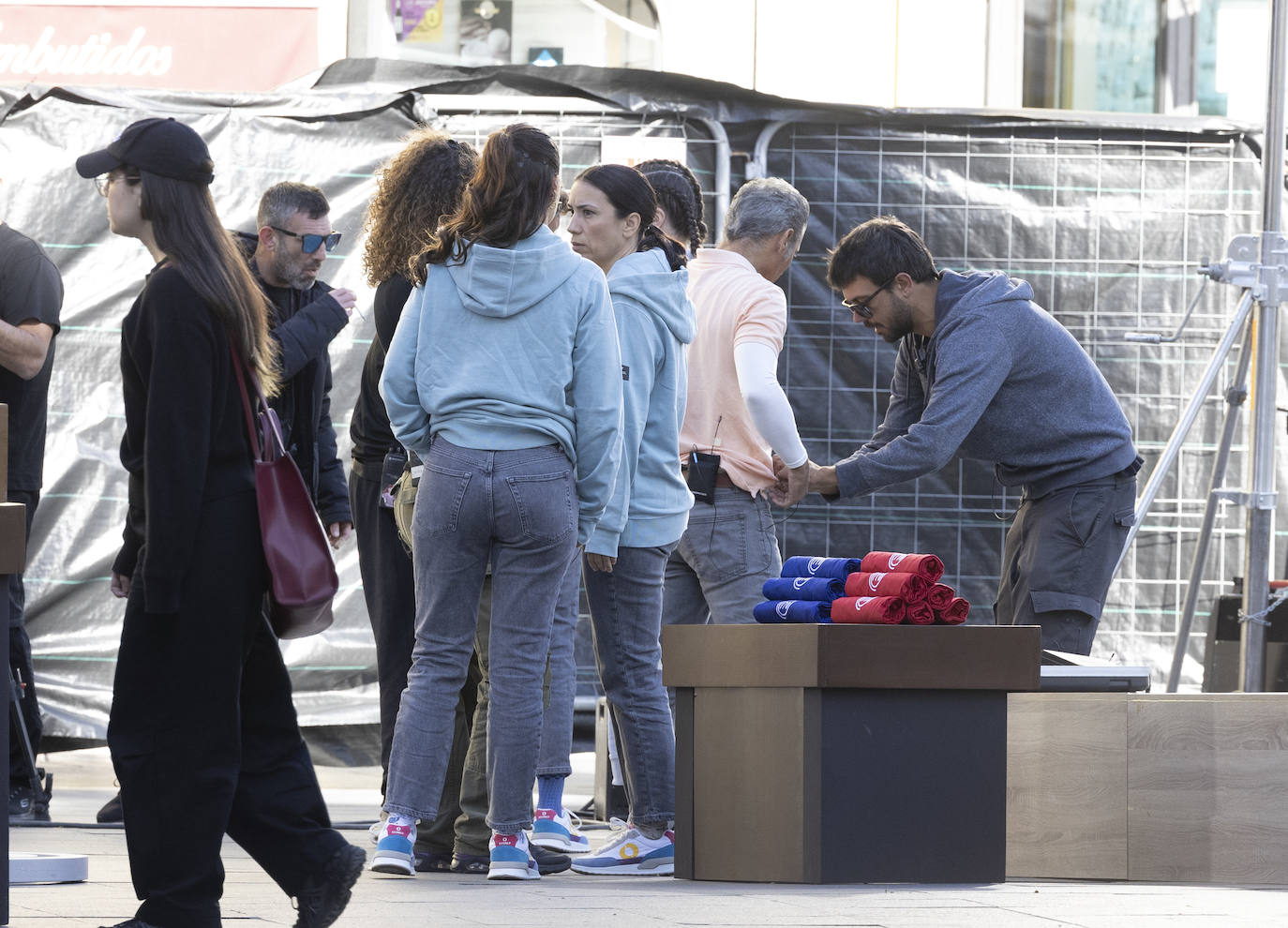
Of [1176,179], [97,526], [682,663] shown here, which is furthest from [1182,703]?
[97,526]

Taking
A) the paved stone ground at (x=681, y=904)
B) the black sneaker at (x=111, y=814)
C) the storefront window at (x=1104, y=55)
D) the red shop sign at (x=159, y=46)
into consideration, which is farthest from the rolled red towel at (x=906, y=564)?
the storefront window at (x=1104, y=55)

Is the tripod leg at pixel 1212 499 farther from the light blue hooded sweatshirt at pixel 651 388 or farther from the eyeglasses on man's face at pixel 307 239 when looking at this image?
the eyeglasses on man's face at pixel 307 239

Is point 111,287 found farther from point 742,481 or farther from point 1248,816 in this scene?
point 1248,816

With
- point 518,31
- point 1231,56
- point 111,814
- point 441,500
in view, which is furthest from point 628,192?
point 1231,56

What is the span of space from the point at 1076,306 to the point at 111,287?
3.65 m

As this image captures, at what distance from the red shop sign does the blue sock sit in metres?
4.79

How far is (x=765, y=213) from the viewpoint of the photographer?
17.3 feet

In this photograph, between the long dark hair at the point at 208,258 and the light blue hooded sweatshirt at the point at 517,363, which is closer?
the long dark hair at the point at 208,258

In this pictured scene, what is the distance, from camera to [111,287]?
710cm

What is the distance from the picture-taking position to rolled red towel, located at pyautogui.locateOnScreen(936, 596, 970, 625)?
4.18m

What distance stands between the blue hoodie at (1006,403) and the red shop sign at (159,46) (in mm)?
4392

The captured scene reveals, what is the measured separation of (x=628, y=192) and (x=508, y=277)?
25.8 inches

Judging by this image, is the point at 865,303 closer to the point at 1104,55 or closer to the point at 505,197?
the point at 505,197

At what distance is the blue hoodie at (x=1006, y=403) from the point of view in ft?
16.7
